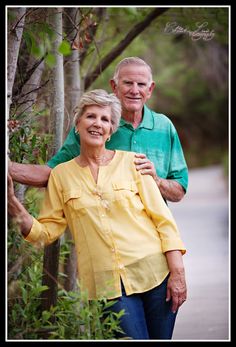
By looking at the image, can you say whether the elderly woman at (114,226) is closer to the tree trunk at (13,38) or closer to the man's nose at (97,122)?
the man's nose at (97,122)

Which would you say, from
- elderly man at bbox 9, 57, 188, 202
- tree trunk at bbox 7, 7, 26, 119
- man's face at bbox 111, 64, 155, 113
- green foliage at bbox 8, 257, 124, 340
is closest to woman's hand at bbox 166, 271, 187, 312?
green foliage at bbox 8, 257, 124, 340

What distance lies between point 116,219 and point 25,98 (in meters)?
1.08

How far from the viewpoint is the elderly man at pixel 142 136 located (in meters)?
3.95

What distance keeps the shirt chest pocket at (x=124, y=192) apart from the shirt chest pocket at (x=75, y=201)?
154 millimetres

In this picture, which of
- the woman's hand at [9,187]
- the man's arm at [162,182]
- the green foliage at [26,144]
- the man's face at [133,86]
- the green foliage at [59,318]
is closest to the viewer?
the woman's hand at [9,187]

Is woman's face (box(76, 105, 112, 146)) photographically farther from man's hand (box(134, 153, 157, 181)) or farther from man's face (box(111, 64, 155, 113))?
man's face (box(111, 64, 155, 113))

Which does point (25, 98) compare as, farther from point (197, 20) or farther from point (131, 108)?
point (197, 20)

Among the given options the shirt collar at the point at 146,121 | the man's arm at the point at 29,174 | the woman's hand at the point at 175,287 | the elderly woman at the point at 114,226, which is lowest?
the woman's hand at the point at 175,287

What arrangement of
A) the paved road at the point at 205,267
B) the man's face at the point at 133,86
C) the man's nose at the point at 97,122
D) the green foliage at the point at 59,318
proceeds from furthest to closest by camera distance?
1. the paved road at the point at 205,267
2. the man's face at the point at 133,86
3. the man's nose at the point at 97,122
4. the green foliage at the point at 59,318

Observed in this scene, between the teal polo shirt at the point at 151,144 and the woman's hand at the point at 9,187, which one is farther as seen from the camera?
the teal polo shirt at the point at 151,144

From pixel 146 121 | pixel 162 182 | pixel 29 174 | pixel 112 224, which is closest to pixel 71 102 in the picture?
pixel 146 121

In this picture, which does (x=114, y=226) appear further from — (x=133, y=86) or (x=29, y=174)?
(x=133, y=86)

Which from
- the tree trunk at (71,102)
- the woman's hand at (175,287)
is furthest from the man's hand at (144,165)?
the tree trunk at (71,102)

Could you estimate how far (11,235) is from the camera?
370 cm
